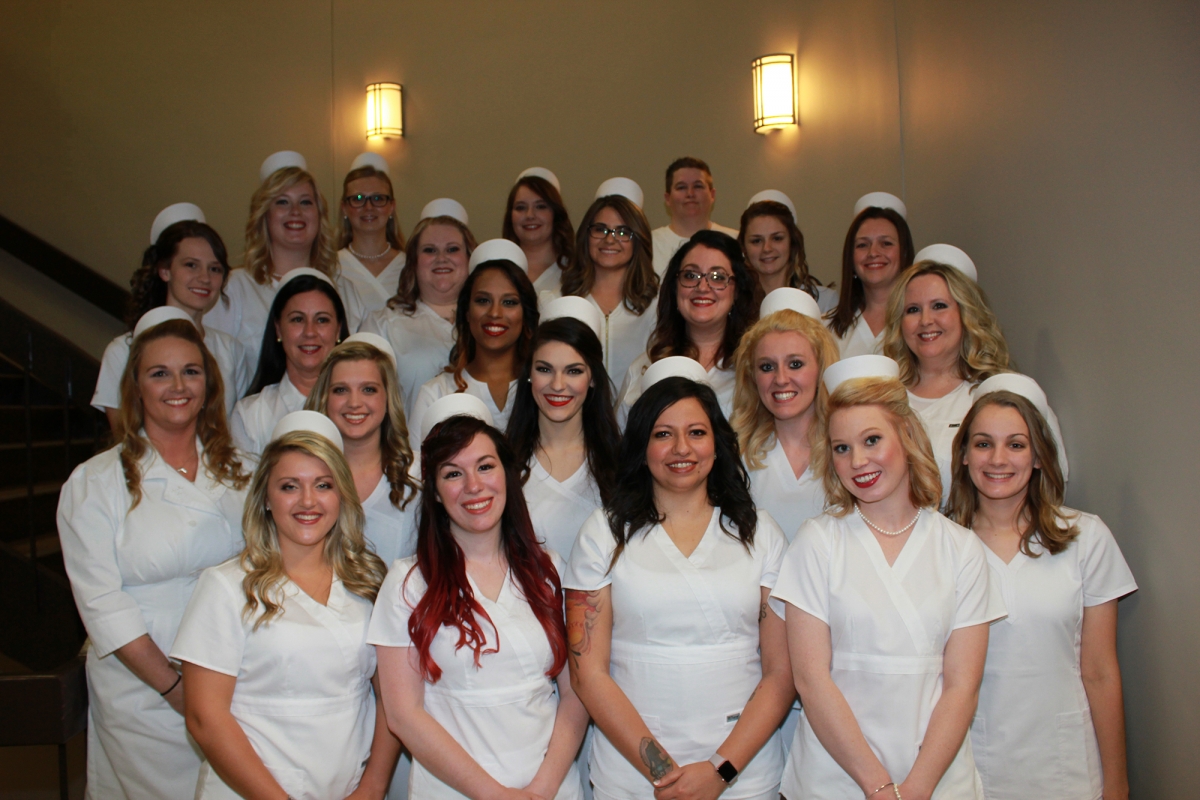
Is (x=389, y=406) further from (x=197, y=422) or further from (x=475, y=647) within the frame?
(x=475, y=647)

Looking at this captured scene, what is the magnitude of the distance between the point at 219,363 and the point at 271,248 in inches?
27.4

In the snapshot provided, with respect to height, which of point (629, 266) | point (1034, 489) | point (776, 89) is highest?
point (776, 89)

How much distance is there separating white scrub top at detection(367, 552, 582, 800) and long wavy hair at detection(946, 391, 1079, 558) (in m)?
1.14

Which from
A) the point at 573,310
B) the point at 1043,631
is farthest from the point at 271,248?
the point at 1043,631

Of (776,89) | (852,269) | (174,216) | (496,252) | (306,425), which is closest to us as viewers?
(306,425)

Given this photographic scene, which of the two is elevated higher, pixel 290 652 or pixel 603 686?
pixel 290 652

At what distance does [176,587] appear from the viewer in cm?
275

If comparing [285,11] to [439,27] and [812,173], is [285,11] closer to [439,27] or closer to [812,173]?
[439,27]

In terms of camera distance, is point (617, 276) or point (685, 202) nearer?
point (617, 276)

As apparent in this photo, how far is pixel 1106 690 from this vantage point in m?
2.40

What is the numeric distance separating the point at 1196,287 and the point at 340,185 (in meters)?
4.89

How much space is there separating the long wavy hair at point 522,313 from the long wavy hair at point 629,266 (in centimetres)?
42

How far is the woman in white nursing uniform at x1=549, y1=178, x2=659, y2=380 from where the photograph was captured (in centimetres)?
378

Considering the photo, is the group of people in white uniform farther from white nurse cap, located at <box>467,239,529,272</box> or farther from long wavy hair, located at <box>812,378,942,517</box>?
white nurse cap, located at <box>467,239,529,272</box>
